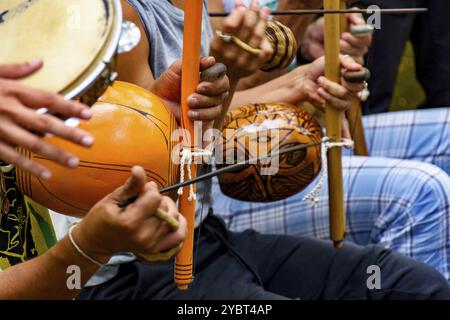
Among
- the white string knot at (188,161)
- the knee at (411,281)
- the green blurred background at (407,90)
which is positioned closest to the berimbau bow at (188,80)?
the white string knot at (188,161)

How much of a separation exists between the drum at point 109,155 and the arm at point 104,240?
120 millimetres

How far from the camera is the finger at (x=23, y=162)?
3.96 ft

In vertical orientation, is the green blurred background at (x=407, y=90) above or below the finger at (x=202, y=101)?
below

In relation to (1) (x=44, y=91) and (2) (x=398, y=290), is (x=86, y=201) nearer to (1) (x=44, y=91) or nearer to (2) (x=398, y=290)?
(1) (x=44, y=91)

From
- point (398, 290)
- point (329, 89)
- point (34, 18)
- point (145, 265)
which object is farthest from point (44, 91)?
point (398, 290)

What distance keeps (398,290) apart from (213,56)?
844 mm

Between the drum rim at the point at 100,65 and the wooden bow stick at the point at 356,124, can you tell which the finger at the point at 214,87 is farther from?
the wooden bow stick at the point at 356,124

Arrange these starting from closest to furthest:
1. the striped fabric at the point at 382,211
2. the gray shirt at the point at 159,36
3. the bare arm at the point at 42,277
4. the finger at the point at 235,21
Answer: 1. the bare arm at the point at 42,277
2. the finger at the point at 235,21
3. the gray shirt at the point at 159,36
4. the striped fabric at the point at 382,211

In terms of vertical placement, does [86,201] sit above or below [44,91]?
below

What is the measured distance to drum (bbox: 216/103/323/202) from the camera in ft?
6.65

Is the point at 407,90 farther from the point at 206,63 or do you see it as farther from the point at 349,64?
the point at 206,63

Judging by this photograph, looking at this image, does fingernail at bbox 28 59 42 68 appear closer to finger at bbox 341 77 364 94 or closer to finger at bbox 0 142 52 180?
finger at bbox 0 142 52 180

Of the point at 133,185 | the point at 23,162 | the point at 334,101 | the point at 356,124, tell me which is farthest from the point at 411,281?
the point at 23,162

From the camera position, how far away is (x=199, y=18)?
5.29 ft
